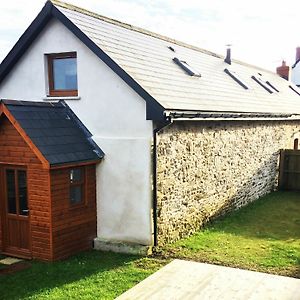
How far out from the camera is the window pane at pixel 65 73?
1016 cm

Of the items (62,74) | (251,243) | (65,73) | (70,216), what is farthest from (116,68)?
(251,243)

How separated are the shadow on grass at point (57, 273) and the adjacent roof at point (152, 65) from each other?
345cm

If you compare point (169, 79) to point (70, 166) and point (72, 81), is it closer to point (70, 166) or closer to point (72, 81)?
point (72, 81)

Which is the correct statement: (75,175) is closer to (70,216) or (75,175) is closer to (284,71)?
(70,216)

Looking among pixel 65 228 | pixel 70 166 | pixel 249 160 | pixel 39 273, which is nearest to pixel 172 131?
pixel 70 166

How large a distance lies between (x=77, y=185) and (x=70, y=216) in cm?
75

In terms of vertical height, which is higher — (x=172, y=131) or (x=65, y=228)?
(x=172, y=131)

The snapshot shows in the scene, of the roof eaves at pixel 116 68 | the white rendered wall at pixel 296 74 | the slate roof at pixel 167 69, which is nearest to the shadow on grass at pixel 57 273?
the roof eaves at pixel 116 68

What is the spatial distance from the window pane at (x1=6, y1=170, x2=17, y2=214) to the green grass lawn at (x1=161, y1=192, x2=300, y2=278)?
375 centimetres

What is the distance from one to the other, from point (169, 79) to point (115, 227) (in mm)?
4350

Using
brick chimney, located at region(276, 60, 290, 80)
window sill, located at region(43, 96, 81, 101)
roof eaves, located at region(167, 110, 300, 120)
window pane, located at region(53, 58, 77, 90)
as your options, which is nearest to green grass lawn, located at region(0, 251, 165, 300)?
roof eaves, located at region(167, 110, 300, 120)

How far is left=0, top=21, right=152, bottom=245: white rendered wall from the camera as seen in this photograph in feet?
29.9

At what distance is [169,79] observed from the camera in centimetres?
1084

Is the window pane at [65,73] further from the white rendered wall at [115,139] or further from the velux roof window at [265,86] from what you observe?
the velux roof window at [265,86]
